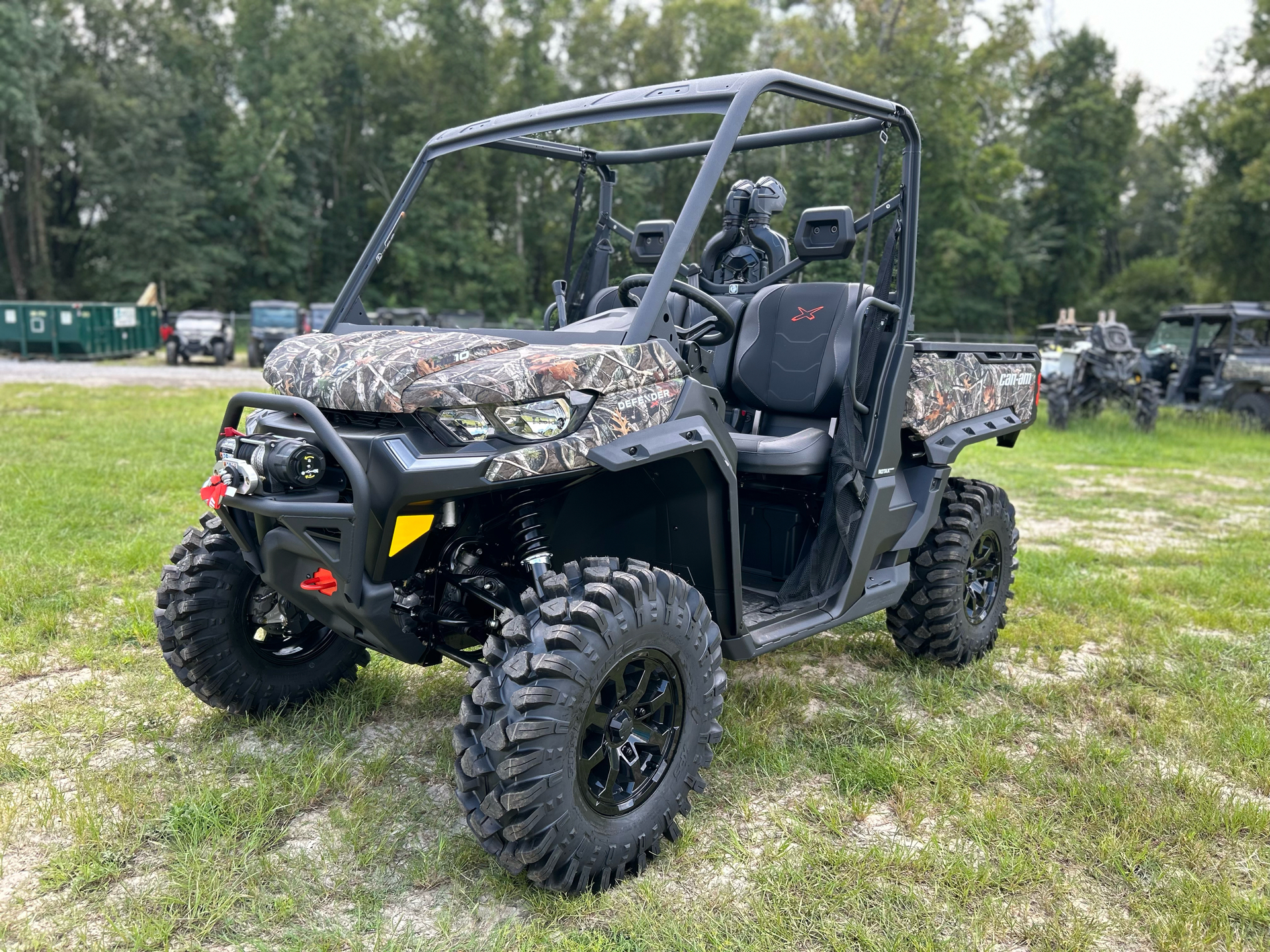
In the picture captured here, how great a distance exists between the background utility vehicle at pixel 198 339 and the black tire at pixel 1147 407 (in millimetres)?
19584

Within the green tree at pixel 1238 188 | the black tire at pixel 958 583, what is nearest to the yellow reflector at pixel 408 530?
the black tire at pixel 958 583

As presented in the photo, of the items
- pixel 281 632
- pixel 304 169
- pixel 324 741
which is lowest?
pixel 324 741

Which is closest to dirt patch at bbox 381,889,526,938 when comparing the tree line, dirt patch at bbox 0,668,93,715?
dirt patch at bbox 0,668,93,715

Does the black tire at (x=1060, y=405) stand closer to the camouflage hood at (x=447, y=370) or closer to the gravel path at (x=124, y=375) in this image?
the gravel path at (x=124, y=375)

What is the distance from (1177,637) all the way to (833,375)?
242 cm

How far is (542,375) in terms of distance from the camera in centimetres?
272

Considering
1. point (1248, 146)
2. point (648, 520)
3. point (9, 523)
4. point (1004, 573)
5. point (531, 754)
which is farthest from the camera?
point (1248, 146)

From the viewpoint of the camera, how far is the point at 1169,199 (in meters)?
53.6

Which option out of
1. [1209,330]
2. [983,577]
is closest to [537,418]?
[983,577]

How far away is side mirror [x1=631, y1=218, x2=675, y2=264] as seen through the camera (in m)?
4.45

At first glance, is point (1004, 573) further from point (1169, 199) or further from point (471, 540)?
point (1169, 199)

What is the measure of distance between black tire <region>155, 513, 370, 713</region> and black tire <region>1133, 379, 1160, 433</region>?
13.6 meters

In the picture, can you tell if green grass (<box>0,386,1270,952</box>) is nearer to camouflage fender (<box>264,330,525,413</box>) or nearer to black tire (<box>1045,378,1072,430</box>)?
A: camouflage fender (<box>264,330,525,413</box>)


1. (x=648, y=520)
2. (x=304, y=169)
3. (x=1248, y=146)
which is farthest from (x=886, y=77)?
(x=648, y=520)
